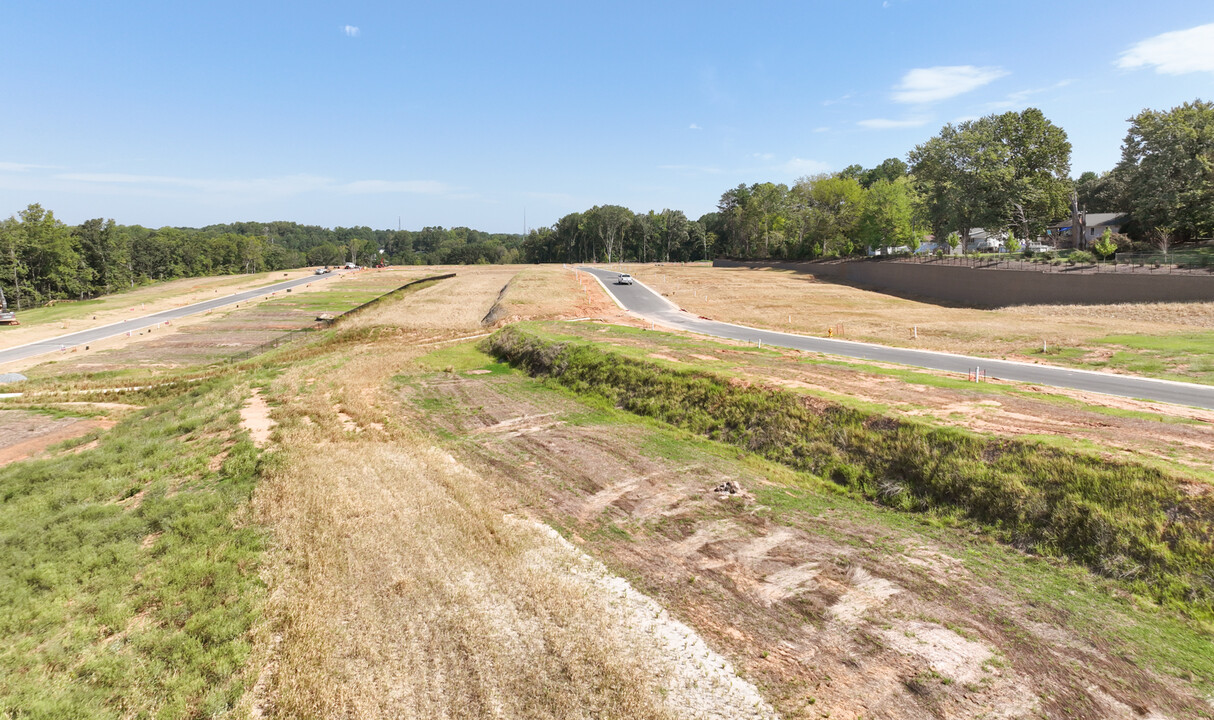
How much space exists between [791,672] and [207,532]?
1250 centimetres

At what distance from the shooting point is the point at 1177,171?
4953 cm

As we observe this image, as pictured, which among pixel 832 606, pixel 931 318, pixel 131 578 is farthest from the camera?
pixel 931 318

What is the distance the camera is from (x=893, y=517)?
44.1 ft

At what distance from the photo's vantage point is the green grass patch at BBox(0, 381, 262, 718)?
782 centimetres

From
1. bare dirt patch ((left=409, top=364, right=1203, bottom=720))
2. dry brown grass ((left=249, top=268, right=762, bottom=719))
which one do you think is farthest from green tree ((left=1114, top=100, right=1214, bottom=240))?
dry brown grass ((left=249, top=268, right=762, bottom=719))

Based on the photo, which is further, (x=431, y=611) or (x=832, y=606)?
(x=832, y=606)

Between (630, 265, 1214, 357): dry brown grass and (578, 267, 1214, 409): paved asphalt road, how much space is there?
265cm

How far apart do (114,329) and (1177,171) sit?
100340 mm

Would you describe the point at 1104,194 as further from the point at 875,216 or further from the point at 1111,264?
the point at 1111,264

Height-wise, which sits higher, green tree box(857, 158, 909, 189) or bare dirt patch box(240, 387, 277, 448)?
green tree box(857, 158, 909, 189)

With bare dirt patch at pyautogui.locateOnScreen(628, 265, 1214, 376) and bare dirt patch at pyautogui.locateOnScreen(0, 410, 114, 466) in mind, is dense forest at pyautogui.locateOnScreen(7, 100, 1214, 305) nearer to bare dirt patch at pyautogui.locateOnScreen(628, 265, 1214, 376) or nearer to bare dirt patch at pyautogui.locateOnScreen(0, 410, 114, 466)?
bare dirt patch at pyautogui.locateOnScreen(628, 265, 1214, 376)

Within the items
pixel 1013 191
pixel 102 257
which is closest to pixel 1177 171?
pixel 1013 191

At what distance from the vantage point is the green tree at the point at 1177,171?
4756 centimetres

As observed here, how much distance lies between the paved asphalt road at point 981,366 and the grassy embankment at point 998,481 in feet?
34.0
